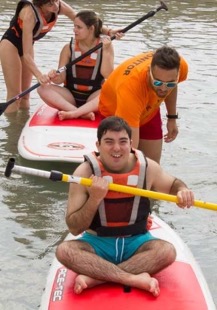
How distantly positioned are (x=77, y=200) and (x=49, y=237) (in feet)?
4.61

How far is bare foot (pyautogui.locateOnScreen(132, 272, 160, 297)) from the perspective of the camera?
393cm

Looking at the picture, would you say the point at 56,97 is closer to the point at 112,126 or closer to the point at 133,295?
the point at 112,126

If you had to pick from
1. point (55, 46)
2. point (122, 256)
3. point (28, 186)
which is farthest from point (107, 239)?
point (55, 46)

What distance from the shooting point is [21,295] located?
472cm

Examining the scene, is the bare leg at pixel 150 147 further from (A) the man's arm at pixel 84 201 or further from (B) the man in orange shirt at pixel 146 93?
(A) the man's arm at pixel 84 201

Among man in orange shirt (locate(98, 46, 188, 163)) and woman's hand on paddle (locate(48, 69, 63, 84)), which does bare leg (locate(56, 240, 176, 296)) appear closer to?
man in orange shirt (locate(98, 46, 188, 163))

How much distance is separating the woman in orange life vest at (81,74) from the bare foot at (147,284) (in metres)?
3.56

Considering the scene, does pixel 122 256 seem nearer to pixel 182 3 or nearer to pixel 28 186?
pixel 28 186

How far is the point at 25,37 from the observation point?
25.3 ft

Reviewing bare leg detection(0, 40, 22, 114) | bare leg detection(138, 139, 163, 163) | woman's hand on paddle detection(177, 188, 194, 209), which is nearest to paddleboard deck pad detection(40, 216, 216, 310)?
woman's hand on paddle detection(177, 188, 194, 209)

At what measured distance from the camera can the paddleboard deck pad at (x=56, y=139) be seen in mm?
6525

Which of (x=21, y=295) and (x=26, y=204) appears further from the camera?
(x=26, y=204)

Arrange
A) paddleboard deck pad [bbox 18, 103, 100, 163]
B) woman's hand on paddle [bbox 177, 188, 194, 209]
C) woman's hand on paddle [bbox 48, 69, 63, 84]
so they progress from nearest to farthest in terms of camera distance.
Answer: woman's hand on paddle [bbox 177, 188, 194, 209], paddleboard deck pad [bbox 18, 103, 100, 163], woman's hand on paddle [bbox 48, 69, 63, 84]

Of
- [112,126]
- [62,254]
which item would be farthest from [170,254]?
[112,126]
